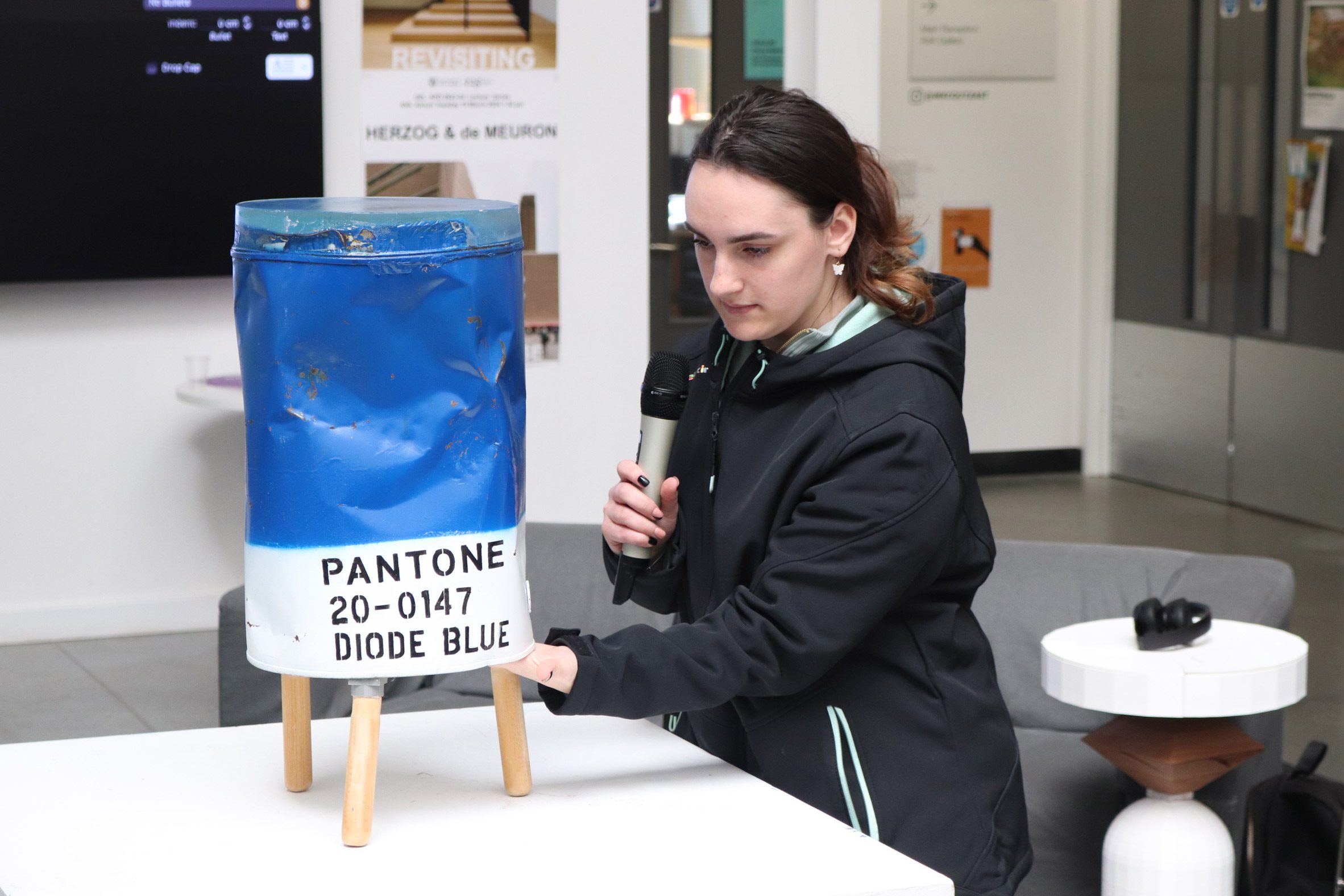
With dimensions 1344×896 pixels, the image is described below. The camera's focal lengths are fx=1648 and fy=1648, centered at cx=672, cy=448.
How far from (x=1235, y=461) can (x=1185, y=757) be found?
4.65 metres

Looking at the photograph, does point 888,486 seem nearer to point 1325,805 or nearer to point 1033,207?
point 1325,805

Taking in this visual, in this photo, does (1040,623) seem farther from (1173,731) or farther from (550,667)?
(550,667)

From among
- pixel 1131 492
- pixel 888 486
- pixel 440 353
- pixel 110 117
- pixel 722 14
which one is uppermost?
pixel 722 14

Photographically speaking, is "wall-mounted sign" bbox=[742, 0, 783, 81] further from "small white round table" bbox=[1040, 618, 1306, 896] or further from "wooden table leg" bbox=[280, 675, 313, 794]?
"wooden table leg" bbox=[280, 675, 313, 794]

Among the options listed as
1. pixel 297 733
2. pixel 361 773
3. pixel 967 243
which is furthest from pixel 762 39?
pixel 361 773

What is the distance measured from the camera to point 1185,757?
102 inches

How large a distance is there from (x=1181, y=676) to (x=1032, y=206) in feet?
17.0

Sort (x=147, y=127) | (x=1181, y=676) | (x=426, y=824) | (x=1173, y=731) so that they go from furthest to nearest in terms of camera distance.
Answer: (x=147, y=127)
(x=1173, y=731)
(x=1181, y=676)
(x=426, y=824)

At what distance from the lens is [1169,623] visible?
2.70m

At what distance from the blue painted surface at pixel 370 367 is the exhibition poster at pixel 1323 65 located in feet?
18.4

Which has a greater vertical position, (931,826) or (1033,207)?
(1033,207)

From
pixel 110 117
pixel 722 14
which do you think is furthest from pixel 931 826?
pixel 722 14

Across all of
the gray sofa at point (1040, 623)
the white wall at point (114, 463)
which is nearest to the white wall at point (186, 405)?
the white wall at point (114, 463)

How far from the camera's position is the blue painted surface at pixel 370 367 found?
1.29 metres
